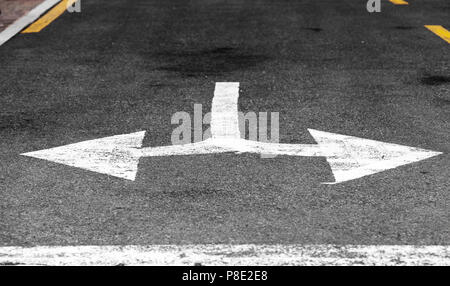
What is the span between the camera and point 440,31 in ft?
36.6

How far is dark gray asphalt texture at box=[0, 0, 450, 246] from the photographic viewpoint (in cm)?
456

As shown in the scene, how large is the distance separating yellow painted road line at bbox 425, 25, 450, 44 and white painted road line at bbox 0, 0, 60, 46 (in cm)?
559

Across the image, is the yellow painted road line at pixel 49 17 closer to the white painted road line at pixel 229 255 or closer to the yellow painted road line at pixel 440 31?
the yellow painted road line at pixel 440 31

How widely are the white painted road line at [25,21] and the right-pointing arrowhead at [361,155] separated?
6.00 meters

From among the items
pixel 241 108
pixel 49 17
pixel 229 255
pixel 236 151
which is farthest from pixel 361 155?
pixel 49 17

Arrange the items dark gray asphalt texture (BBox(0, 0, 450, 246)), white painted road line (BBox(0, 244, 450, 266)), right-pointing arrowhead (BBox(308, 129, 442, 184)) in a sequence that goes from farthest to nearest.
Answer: right-pointing arrowhead (BBox(308, 129, 442, 184)) < dark gray asphalt texture (BBox(0, 0, 450, 246)) < white painted road line (BBox(0, 244, 450, 266))

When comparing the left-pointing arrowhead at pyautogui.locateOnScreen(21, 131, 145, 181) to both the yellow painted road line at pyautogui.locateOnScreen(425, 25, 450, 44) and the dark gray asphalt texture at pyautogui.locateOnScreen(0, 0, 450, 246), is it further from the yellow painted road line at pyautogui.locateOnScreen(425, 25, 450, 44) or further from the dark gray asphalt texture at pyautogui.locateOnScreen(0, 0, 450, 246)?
the yellow painted road line at pyautogui.locateOnScreen(425, 25, 450, 44)

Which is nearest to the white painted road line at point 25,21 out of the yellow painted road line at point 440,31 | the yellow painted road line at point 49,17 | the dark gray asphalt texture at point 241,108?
the yellow painted road line at point 49,17

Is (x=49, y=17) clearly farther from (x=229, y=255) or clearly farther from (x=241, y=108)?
(x=229, y=255)

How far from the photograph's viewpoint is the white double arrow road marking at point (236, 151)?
18.2 ft

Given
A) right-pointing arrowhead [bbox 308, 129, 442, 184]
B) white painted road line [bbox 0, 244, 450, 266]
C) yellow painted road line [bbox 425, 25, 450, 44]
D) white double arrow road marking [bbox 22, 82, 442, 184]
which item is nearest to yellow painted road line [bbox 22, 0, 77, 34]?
yellow painted road line [bbox 425, 25, 450, 44]

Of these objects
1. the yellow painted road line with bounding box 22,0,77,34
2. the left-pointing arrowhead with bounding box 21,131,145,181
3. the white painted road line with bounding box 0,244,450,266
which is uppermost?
the white painted road line with bounding box 0,244,450,266

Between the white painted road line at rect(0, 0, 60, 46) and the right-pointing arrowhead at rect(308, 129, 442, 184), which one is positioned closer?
the right-pointing arrowhead at rect(308, 129, 442, 184)

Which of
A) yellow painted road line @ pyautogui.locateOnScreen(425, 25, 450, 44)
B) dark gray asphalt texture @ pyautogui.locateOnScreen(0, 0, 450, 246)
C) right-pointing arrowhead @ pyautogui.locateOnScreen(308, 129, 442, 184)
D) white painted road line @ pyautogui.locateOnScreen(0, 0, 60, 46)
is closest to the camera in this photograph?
dark gray asphalt texture @ pyautogui.locateOnScreen(0, 0, 450, 246)
